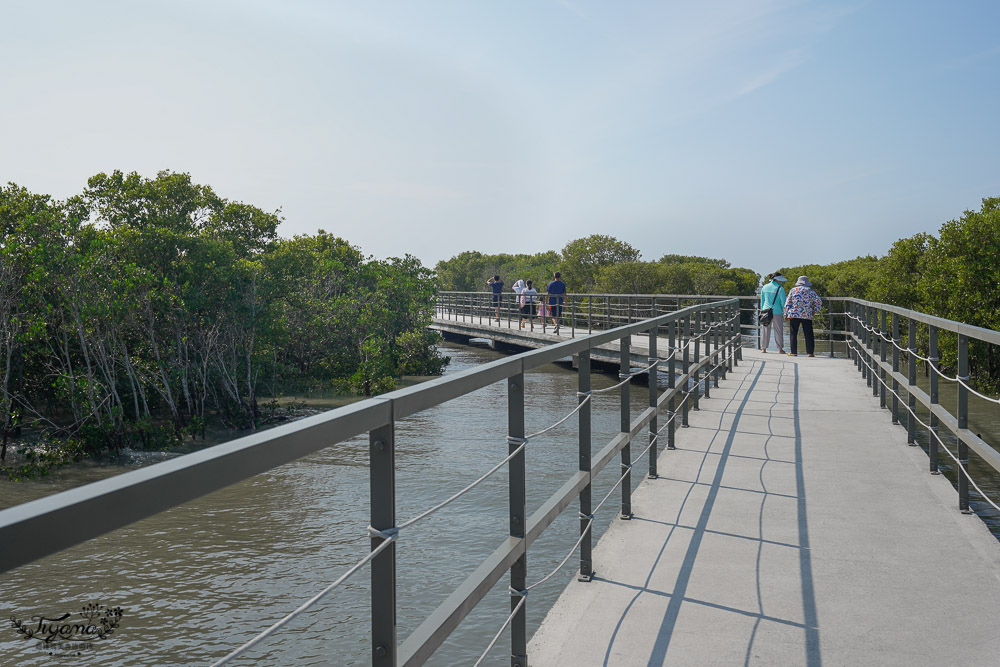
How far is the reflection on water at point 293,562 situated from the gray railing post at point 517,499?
346 centimetres

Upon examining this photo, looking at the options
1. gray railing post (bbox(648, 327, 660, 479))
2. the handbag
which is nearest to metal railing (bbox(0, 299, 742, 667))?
gray railing post (bbox(648, 327, 660, 479))

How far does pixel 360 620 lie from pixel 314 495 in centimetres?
521

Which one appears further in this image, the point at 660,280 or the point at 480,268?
the point at 480,268

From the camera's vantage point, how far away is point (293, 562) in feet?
32.2

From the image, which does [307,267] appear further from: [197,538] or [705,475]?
[705,475]

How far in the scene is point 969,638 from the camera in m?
3.60

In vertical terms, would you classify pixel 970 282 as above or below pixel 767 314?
above

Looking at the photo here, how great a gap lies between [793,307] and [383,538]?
17.0 meters

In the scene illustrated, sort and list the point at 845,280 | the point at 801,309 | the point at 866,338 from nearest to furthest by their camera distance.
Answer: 1. the point at 866,338
2. the point at 801,309
3. the point at 845,280

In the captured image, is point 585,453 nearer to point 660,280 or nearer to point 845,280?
point 845,280

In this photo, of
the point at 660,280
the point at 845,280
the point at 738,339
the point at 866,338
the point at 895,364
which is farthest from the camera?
the point at 660,280

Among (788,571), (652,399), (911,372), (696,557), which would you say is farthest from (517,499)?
(911,372)

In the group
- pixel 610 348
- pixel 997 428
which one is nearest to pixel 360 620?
pixel 997 428

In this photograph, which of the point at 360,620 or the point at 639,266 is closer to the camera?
the point at 360,620
